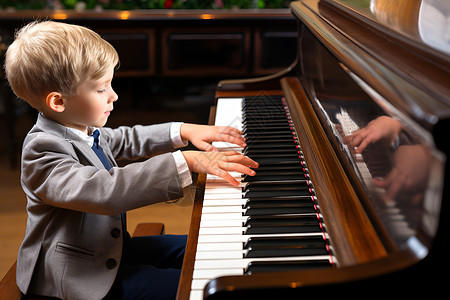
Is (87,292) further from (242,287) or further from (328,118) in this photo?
(328,118)

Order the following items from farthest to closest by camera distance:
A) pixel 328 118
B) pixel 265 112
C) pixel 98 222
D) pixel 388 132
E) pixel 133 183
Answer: pixel 265 112, pixel 328 118, pixel 98 222, pixel 133 183, pixel 388 132

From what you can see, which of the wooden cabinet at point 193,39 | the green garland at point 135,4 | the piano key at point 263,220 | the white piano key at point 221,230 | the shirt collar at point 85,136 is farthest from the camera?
the green garland at point 135,4

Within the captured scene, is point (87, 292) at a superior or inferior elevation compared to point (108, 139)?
inferior

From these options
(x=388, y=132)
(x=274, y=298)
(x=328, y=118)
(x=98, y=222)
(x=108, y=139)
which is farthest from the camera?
(x=108, y=139)

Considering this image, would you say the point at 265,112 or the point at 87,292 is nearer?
the point at 87,292

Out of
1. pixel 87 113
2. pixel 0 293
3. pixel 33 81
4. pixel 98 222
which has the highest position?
pixel 33 81

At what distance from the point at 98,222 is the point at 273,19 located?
2415mm

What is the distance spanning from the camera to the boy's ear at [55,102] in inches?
50.6

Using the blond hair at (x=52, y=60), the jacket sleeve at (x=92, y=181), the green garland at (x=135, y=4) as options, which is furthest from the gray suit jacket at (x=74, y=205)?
the green garland at (x=135, y=4)

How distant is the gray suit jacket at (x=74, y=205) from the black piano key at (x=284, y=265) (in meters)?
0.36

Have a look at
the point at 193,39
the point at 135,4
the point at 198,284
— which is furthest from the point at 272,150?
the point at 135,4

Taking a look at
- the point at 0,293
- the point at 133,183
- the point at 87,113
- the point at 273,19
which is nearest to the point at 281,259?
the point at 133,183

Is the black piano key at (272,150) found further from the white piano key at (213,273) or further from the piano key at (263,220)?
the white piano key at (213,273)

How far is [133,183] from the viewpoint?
1.18 metres
